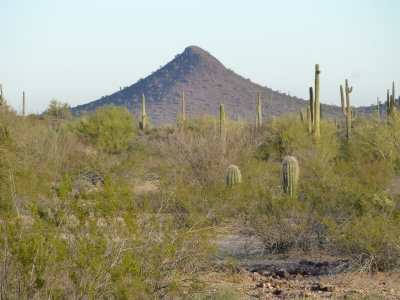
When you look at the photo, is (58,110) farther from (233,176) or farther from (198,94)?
(198,94)

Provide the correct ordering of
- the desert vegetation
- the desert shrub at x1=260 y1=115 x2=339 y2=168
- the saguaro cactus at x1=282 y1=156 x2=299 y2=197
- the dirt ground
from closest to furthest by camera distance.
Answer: the desert vegetation < the dirt ground < the saguaro cactus at x1=282 y1=156 x2=299 y2=197 < the desert shrub at x1=260 y1=115 x2=339 y2=168

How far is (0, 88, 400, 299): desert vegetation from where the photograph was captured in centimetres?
571

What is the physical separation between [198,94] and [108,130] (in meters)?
67.7

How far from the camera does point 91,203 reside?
22.1 feet

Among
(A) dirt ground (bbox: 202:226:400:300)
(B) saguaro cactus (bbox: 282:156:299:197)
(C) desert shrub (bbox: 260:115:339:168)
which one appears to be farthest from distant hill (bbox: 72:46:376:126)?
(A) dirt ground (bbox: 202:226:400:300)

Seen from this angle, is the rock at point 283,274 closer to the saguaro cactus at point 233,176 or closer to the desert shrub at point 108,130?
the saguaro cactus at point 233,176

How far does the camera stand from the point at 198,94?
99875 mm

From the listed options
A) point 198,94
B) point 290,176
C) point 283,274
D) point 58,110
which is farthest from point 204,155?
point 198,94

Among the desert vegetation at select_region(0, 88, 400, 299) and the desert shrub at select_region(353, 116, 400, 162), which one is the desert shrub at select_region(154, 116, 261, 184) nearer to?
the desert vegetation at select_region(0, 88, 400, 299)

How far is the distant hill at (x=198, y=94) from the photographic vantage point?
91.1m

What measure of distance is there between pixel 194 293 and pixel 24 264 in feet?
7.02

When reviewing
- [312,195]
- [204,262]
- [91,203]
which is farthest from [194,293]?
[312,195]

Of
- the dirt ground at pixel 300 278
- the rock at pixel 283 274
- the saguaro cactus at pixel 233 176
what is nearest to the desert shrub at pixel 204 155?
the saguaro cactus at pixel 233 176

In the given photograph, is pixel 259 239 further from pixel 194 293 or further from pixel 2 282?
pixel 2 282
